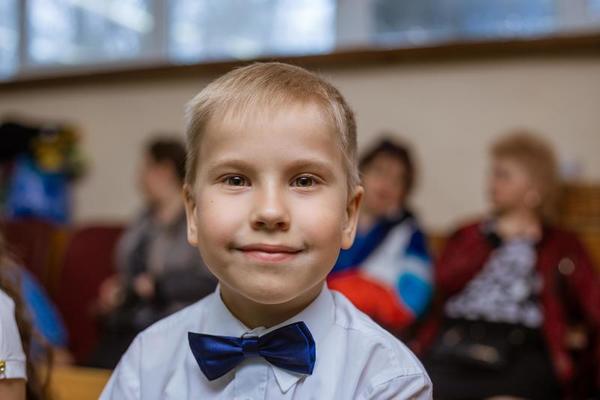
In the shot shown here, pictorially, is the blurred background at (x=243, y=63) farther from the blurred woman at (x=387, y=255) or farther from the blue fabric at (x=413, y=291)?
the blue fabric at (x=413, y=291)

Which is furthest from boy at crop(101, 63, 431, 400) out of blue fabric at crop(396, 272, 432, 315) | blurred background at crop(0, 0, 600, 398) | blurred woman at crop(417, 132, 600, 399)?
blurred background at crop(0, 0, 600, 398)

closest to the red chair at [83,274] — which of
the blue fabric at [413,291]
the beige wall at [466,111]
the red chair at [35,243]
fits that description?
the red chair at [35,243]

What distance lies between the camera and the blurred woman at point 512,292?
6.64ft

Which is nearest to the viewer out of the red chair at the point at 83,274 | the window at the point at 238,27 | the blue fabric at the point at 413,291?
the blue fabric at the point at 413,291

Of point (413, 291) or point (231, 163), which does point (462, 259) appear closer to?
point (413, 291)

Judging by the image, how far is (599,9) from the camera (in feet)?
8.68

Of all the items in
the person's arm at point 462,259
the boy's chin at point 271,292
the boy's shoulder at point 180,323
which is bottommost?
the person's arm at point 462,259

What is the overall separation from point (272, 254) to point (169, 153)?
6.79 ft

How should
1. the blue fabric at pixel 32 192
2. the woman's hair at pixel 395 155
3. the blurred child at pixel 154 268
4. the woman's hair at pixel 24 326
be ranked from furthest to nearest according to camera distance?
the blue fabric at pixel 32 192
the woman's hair at pixel 395 155
the blurred child at pixel 154 268
the woman's hair at pixel 24 326

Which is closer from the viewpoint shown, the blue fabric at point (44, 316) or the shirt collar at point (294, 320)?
the shirt collar at point (294, 320)

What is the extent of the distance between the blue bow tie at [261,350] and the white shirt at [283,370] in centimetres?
2

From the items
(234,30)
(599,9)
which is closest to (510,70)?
(599,9)

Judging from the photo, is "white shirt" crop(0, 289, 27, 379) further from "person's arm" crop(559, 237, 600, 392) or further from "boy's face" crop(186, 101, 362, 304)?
"person's arm" crop(559, 237, 600, 392)

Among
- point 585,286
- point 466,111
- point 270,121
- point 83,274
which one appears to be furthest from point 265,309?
point 83,274
